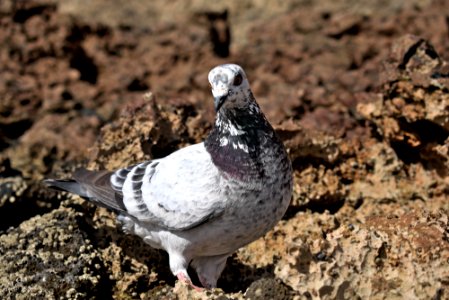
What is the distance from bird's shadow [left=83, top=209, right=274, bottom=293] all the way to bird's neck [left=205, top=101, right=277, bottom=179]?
0.94 m

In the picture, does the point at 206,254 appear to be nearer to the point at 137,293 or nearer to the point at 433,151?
the point at 137,293

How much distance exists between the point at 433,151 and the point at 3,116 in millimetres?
4333

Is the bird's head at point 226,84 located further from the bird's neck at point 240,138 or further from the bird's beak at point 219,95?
the bird's neck at point 240,138

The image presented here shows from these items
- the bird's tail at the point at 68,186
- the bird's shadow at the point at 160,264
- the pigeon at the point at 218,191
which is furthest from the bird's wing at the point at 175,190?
the bird's shadow at the point at 160,264

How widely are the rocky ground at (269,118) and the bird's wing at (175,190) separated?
1.50ft

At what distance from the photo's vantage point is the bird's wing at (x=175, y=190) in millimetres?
4727

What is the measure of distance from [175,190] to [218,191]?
371mm

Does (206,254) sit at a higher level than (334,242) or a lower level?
lower

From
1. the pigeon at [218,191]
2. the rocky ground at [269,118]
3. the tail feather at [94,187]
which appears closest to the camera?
the rocky ground at [269,118]

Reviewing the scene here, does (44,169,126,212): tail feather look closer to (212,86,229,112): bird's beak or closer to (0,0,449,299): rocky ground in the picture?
(0,0,449,299): rocky ground

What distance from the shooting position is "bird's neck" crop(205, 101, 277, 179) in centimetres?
478

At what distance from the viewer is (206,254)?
198 inches

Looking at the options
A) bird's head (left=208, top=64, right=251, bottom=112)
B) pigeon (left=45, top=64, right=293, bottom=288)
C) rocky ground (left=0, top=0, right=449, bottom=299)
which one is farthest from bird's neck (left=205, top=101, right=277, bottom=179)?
rocky ground (left=0, top=0, right=449, bottom=299)

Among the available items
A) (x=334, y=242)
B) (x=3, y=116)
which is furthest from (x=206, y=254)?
(x=3, y=116)
